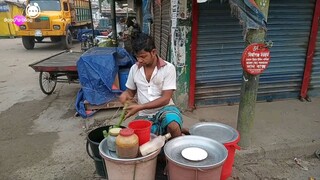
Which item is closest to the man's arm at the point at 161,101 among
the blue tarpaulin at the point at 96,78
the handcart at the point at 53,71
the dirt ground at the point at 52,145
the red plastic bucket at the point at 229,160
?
the red plastic bucket at the point at 229,160

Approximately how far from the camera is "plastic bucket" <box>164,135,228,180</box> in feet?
6.30

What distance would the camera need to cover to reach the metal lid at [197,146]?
77.3 inches

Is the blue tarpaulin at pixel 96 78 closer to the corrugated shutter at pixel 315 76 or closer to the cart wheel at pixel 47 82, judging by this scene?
the cart wheel at pixel 47 82

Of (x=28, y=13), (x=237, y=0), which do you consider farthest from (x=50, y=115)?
(x=28, y=13)

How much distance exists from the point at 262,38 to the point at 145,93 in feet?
4.88

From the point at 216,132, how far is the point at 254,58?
98 centimetres

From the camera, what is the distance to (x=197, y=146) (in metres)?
2.24

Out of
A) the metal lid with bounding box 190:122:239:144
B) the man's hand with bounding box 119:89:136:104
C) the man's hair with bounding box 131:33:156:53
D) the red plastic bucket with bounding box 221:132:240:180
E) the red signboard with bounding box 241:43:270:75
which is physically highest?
the man's hair with bounding box 131:33:156:53

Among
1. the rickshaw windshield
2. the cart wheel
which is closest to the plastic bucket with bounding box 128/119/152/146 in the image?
the cart wheel

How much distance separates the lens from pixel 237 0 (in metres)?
2.75

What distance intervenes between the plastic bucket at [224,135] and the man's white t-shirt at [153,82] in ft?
1.63

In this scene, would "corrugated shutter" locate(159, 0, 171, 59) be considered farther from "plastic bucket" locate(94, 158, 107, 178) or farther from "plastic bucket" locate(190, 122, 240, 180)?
"plastic bucket" locate(94, 158, 107, 178)

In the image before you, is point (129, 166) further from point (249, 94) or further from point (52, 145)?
point (52, 145)

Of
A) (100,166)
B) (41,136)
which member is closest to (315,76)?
(100,166)
